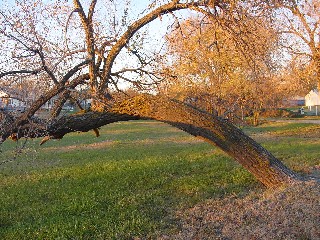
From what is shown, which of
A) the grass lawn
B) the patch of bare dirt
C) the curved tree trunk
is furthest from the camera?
the curved tree trunk

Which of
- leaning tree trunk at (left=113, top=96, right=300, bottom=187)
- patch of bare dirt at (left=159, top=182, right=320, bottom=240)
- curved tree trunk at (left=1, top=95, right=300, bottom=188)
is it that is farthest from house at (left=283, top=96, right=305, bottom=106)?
patch of bare dirt at (left=159, top=182, right=320, bottom=240)

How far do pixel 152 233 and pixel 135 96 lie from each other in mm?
2933

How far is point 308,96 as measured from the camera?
82.8 m

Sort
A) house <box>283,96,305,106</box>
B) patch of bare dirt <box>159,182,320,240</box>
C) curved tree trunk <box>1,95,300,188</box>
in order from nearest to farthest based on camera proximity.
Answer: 1. patch of bare dirt <box>159,182,320,240</box>
2. curved tree trunk <box>1,95,300,188</box>
3. house <box>283,96,305,106</box>

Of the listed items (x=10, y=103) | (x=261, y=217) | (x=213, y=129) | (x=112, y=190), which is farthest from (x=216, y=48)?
(x=10, y=103)

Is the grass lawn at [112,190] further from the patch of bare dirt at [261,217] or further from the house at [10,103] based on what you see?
the house at [10,103]

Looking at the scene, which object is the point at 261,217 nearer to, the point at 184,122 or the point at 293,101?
the point at 184,122

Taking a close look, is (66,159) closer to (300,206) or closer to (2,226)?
(2,226)

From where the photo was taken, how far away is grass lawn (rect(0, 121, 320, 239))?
7082 mm

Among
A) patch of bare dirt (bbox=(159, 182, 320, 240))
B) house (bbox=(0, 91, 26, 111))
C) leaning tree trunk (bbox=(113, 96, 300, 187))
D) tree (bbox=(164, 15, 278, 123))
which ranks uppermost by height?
tree (bbox=(164, 15, 278, 123))

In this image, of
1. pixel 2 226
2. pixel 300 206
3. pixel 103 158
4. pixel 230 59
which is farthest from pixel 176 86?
pixel 103 158

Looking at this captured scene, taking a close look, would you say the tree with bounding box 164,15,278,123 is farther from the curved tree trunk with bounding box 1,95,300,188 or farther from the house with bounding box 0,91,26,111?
the house with bounding box 0,91,26,111

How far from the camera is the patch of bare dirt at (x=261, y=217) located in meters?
5.97

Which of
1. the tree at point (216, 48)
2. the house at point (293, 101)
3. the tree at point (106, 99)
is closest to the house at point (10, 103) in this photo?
the tree at point (106, 99)
